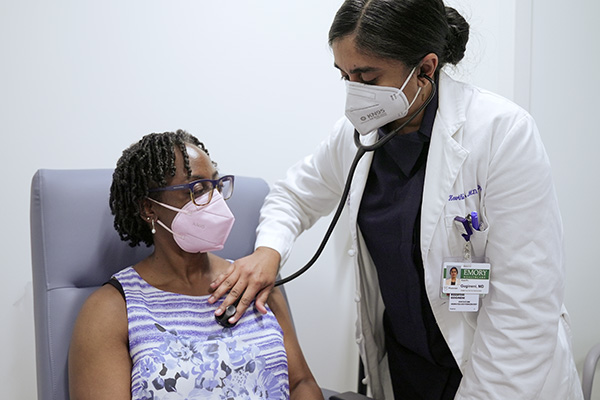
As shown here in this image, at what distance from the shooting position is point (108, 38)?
1761mm

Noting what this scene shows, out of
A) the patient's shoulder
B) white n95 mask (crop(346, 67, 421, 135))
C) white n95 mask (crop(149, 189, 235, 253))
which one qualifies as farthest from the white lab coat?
the patient's shoulder

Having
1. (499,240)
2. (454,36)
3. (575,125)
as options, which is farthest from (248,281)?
(575,125)

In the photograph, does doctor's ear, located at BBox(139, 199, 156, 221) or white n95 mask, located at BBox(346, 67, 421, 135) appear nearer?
white n95 mask, located at BBox(346, 67, 421, 135)

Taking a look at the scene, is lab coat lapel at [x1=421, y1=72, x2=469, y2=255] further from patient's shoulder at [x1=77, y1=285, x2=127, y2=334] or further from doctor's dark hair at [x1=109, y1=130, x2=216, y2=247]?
patient's shoulder at [x1=77, y1=285, x2=127, y2=334]

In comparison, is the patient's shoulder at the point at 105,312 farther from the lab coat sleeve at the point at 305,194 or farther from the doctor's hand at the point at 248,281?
the lab coat sleeve at the point at 305,194

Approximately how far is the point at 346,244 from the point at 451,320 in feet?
2.82

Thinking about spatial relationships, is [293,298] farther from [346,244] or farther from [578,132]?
A: [578,132]

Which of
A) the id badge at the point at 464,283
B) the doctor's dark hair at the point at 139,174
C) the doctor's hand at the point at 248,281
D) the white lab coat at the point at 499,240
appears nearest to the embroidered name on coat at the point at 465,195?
the white lab coat at the point at 499,240

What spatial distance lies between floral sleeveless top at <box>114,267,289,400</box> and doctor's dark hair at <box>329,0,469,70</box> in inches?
27.1

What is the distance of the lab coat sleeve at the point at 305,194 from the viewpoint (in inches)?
60.1

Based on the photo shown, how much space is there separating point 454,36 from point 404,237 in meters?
0.45

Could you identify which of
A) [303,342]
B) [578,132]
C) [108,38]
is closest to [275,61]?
[108,38]

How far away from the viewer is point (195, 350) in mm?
1290

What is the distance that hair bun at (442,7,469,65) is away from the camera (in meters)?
1.26
